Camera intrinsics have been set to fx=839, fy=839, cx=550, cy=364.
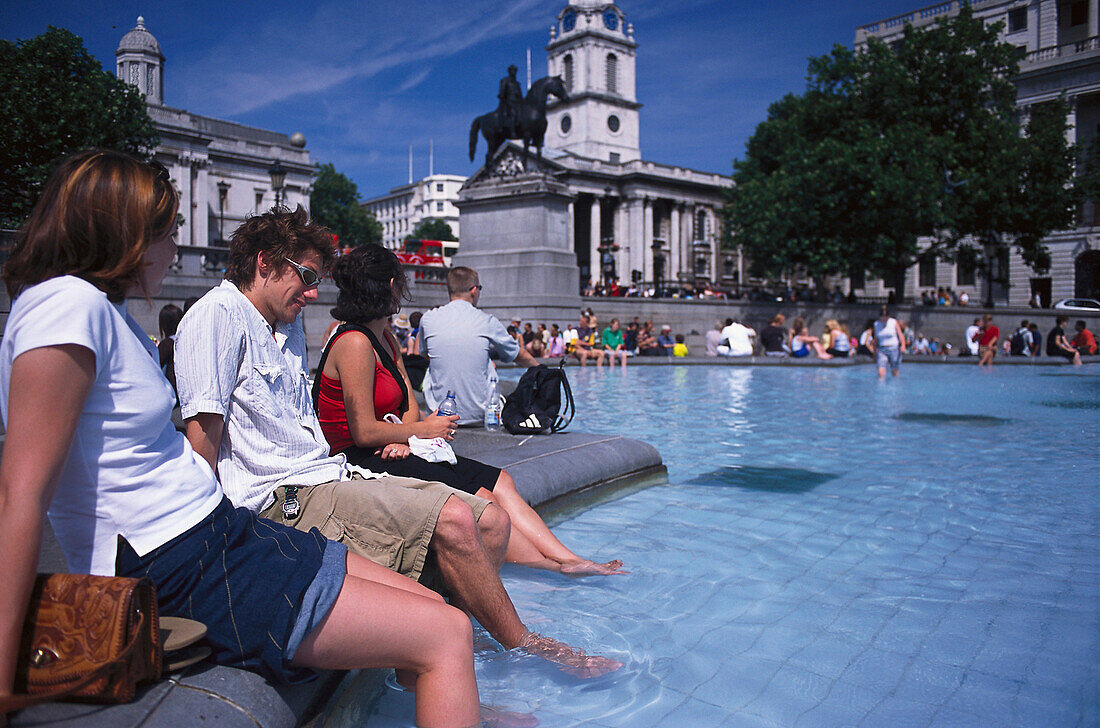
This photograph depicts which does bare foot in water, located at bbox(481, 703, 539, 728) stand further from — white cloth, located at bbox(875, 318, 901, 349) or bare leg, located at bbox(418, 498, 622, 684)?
white cloth, located at bbox(875, 318, 901, 349)

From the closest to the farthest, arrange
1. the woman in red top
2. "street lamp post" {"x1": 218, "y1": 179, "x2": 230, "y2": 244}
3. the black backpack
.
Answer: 1. the woman in red top
2. the black backpack
3. "street lamp post" {"x1": 218, "y1": 179, "x2": 230, "y2": 244}

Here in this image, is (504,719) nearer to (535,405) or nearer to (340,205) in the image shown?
(535,405)

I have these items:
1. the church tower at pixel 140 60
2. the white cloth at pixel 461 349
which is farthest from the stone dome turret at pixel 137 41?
the white cloth at pixel 461 349

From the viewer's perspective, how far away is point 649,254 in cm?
7494

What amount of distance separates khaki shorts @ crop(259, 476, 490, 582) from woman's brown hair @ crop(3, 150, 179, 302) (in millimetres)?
1156

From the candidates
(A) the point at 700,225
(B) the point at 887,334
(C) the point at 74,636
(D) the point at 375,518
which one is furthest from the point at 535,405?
(A) the point at 700,225

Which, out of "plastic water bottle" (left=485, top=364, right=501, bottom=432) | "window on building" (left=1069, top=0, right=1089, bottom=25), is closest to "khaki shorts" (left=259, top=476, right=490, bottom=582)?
"plastic water bottle" (left=485, top=364, right=501, bottom=432)

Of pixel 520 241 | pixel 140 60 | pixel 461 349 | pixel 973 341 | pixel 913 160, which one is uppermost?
pixel 140 60

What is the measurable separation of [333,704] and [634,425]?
7243 mm

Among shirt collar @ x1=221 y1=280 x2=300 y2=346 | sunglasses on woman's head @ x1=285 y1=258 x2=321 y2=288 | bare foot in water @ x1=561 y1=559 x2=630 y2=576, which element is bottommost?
bare foot in water @ x1=561 y1=559 x2=630 y2=576

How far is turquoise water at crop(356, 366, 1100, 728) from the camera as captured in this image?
2.79 metres

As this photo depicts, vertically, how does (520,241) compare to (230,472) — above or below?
above

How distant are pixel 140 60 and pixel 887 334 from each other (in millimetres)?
53745

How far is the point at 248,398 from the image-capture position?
2.71m
